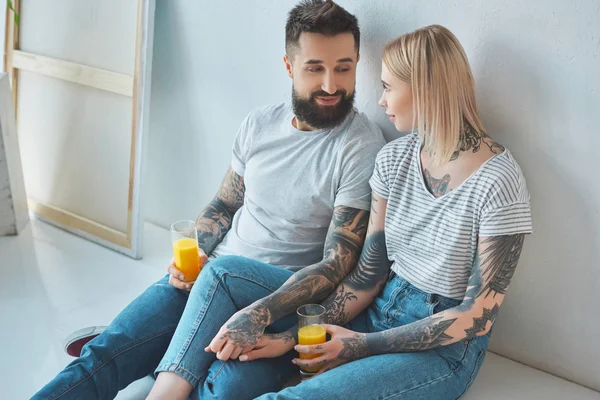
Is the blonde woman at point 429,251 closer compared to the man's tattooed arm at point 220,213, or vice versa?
the blonde woman at point 429,251

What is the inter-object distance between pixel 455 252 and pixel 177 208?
58.5 inches

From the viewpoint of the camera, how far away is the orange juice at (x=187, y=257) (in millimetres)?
2270

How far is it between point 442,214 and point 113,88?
1553mm

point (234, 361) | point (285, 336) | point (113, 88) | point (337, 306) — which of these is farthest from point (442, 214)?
point (113, 88)

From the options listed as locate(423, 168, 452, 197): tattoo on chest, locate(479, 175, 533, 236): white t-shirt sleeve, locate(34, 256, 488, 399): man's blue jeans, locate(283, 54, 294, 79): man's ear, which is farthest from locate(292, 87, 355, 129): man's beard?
locate(479, 175, 533, 236): white t-shirt sleeve

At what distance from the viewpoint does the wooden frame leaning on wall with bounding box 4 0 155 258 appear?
9.50 feet

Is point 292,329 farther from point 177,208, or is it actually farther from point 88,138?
point 88,138

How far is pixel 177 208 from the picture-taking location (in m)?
3.20

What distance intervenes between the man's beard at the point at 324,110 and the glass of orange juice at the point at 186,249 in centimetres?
48

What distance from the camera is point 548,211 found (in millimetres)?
2133

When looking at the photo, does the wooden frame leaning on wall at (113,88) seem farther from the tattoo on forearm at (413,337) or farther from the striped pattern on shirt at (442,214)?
the tattoo on forearm at (413,337)

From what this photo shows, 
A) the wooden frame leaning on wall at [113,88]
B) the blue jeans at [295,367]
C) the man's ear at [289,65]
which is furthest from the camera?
the wooden frame leaning on wall at [113,88]

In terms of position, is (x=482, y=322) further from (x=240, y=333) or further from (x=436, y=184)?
(x=240, y=333)

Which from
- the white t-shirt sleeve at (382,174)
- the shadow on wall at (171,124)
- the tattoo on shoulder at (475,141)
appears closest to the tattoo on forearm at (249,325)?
the white t-shirt sleeve at (382,174)
